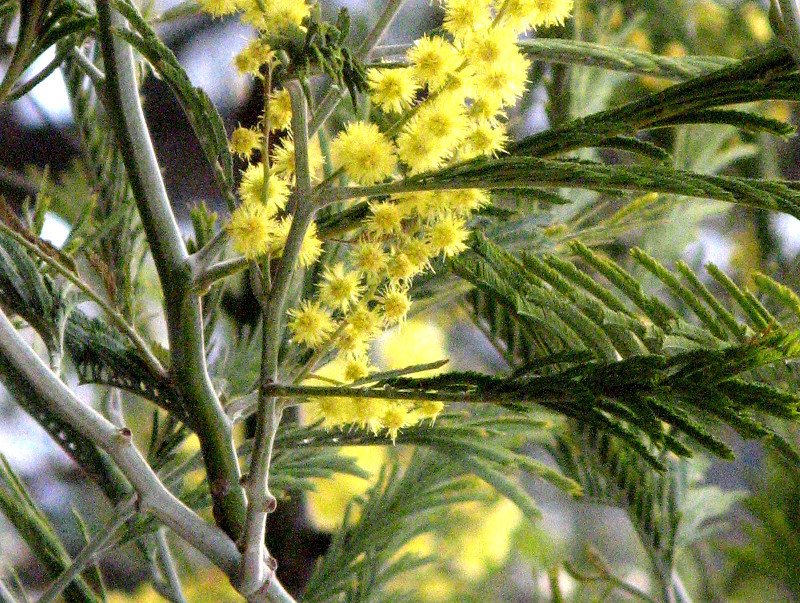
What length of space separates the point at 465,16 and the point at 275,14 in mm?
54

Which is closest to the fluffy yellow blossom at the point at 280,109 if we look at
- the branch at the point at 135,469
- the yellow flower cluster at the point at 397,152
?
the yellow flower cluster at the point at 397,152

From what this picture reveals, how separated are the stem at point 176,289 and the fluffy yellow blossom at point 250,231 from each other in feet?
0.16

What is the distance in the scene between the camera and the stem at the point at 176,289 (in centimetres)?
30

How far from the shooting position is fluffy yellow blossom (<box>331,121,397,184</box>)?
0.83 ft

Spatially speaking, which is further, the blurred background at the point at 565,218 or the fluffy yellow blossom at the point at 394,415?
the blurred background at the point at 565,218

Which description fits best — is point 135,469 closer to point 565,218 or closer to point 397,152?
point 397,152

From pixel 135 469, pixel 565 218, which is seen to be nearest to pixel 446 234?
pixel 135 469

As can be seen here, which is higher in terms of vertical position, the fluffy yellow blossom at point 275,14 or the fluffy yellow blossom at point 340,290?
the fluffy yellow blossom at point 275,14

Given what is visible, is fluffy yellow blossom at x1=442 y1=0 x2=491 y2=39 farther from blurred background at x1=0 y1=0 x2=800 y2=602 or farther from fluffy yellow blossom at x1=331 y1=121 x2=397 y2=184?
blurred background at x1=0 y1=0 x2=800 y2=602

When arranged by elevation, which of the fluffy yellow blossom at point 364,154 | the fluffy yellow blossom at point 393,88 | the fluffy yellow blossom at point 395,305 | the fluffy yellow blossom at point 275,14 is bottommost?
the fluffy yellow blossom at point 395,305

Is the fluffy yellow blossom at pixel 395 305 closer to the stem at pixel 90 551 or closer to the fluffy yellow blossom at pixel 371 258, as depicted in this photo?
the fluffy yellow blossom at pixel 371 258

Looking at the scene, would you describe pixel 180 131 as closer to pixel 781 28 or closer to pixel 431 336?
pixel 431 336

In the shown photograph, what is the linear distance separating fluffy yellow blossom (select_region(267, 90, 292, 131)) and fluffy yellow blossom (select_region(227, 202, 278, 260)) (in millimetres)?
38

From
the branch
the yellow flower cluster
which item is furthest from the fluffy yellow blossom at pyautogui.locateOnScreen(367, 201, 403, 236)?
the branch
